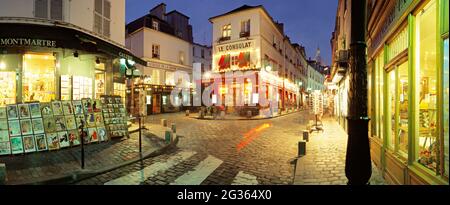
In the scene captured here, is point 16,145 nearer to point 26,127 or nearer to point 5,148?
point 5,148

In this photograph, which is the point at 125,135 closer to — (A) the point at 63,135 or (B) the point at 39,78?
(A) the point at 63,135

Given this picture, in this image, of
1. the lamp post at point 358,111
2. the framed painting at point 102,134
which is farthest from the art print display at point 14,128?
the lamp post at point 358,111

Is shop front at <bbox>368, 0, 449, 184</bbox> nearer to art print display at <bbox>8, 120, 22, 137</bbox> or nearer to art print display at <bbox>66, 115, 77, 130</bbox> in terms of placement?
art print display at <bbox>66, 115, 77, 130</bbox>

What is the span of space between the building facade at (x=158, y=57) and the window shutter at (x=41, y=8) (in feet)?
49.6

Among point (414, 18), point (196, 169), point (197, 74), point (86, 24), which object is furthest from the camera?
point (197, 74)

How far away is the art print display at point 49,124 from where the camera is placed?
7387 mm

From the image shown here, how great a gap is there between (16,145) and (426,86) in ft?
33.6

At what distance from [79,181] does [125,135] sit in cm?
463

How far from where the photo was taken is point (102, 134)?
878 centimetres

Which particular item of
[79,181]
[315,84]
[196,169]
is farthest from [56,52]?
[315,84]

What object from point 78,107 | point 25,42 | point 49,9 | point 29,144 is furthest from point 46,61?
point 29,144

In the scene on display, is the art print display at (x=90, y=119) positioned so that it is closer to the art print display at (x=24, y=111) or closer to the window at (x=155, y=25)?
the art print display at (x=24, y=111)

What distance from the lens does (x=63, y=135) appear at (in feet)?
25.1

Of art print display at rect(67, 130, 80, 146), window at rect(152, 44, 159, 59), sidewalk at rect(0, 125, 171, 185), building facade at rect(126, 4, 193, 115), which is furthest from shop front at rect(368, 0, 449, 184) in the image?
window at rect(152, 44, 159, 59)
